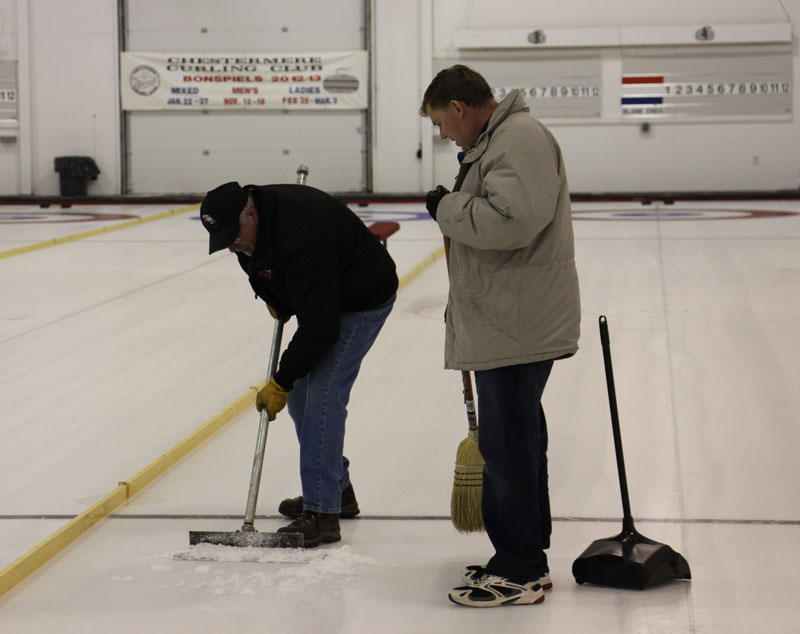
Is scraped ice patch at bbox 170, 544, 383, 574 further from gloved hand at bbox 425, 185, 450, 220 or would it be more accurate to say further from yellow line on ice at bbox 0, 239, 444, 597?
gloved hand at bbox 425, 185, 450, 220

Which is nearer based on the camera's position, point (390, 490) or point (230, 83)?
point (390, 490)

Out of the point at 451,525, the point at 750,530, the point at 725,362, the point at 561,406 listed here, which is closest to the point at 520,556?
the point at 451,525

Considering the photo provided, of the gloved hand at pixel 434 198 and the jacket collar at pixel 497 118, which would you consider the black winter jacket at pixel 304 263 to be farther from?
the jacket collar at pixel 497 118

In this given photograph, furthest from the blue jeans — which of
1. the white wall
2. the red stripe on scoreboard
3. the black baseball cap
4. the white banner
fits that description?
the white banner

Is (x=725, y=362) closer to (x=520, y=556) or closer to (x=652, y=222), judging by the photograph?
(x=520, y=556)

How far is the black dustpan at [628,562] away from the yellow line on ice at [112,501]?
172 cm

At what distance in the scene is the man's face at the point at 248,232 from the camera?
3.62m

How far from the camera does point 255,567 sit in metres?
3.74

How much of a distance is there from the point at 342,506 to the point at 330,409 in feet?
1.64

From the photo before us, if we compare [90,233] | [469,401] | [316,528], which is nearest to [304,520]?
[316,528]

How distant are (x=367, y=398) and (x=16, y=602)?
2.79m

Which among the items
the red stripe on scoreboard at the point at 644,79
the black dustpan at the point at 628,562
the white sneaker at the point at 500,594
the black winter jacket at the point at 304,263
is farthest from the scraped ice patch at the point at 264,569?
the red stripe on scoreboard at the point at 644,79

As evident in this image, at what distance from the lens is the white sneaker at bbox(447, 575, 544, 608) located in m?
3.39

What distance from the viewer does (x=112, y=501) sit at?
438 cm
